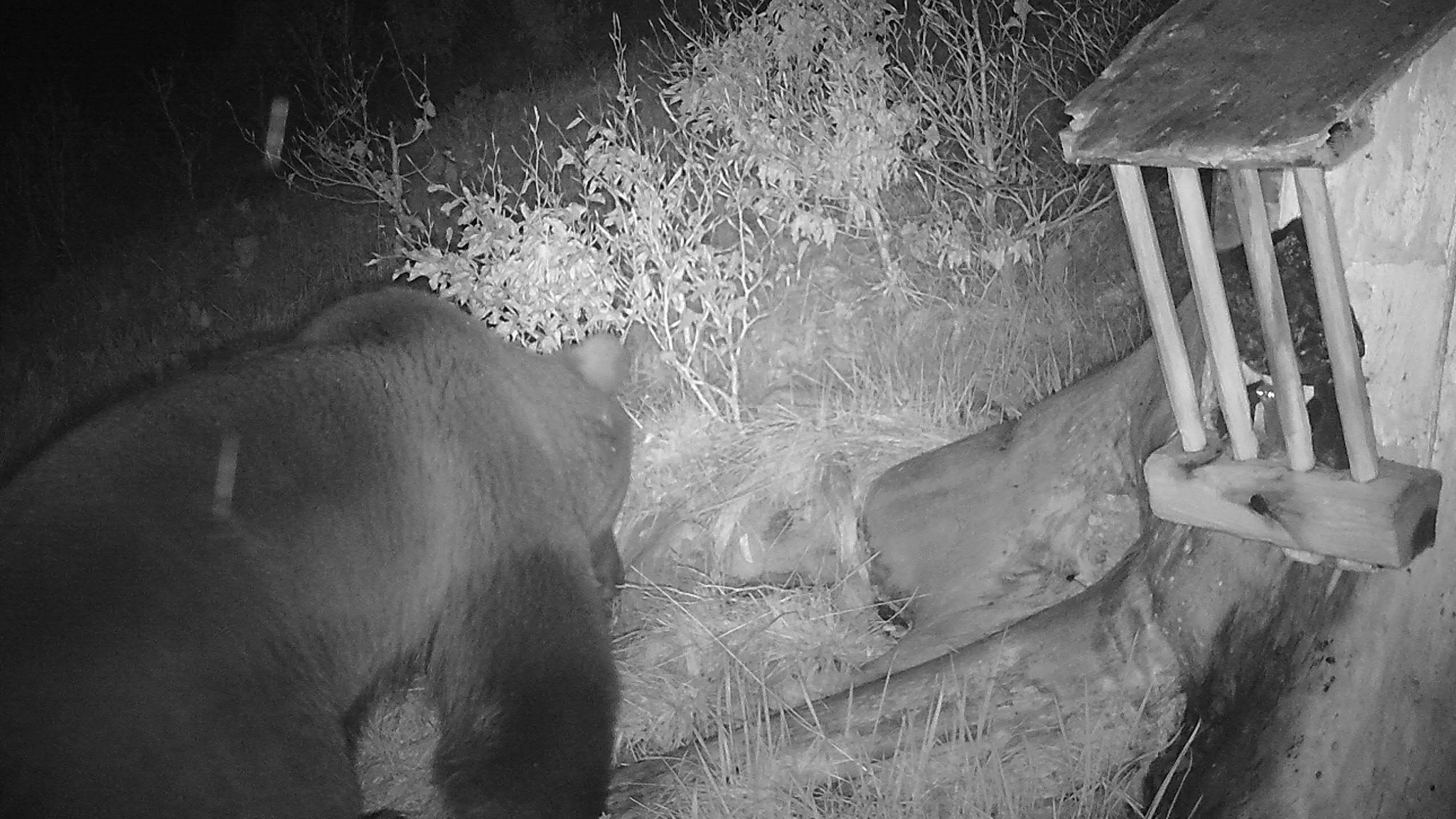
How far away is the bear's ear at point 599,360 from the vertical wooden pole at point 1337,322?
2.63m

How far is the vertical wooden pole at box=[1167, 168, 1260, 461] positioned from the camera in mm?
1876

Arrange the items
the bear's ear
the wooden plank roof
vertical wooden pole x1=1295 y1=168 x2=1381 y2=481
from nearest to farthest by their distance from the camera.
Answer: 1. the wooden plank roof
2. vertical wooden pole x1=1295 y1=168 x2=1381 y2=481
3. the bear's ear

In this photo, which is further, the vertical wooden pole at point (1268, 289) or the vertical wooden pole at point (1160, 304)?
the vertical wooden pole at point (1160, 304)

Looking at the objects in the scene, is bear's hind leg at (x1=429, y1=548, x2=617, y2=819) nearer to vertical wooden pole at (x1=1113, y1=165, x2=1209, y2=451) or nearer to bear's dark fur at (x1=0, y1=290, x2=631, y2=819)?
bear's dark fur at (x1=0, y1=290, x2=631, y2=819)

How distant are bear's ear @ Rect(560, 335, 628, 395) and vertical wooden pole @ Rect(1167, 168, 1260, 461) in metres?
2.43

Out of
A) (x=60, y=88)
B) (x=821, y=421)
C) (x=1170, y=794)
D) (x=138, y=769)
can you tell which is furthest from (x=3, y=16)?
(x=1170, y=794)

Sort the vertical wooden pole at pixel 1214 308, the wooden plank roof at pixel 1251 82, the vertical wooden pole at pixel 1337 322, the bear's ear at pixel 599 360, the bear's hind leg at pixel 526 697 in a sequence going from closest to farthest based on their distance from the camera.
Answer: the wooden plank roof at pixel 1251 82, the vertical wooden pole at pixel 1337 322, the vertical wooden pole at pixel 1214 308, the bear's hind leg at pixel 526 697, the bear's ear at pixel 599 360

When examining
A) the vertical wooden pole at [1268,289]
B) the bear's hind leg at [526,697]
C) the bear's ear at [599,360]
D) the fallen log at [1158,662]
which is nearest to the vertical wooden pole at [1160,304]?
the vertical wooden pole at [1268,289]

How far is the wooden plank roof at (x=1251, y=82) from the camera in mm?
1616

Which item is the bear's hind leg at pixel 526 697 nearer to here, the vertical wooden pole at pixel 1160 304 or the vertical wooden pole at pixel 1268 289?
the vertical wooden pole at pixel 1160 304

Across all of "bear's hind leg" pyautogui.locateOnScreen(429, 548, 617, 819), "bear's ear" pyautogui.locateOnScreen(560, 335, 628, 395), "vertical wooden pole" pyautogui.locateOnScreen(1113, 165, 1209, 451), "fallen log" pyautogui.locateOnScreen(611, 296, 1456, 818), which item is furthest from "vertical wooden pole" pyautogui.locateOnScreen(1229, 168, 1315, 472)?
"bear's ear" pyautogui.locateOnScreen(560, 335, 628, 395)

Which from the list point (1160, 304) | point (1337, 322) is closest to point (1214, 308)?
point (1160, 304)

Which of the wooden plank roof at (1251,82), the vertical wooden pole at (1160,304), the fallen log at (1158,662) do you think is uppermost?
the wooden plank roof at (1251,82)

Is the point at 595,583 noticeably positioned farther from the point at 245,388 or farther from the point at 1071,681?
the point at 1071,681
